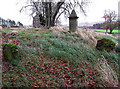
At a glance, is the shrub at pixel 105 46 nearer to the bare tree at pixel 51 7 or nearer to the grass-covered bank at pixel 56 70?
the grass-covered bank at pixel 56 70

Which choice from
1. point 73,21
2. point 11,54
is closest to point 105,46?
point 73,21

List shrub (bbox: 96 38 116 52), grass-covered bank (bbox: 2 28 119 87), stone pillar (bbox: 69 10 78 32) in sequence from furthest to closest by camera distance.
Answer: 1. stone pillar (bbox: 69 10 78 32)
2. shrub (bbox: 96 38 116 52)
3. grass-covered bank (bbox: 2 28 119 87)

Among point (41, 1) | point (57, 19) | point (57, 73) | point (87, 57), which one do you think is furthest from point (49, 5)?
point (57, 73)

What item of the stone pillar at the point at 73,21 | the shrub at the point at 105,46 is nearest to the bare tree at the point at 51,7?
the stone pillar at the point at 73,21

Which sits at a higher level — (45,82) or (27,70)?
(27,70)

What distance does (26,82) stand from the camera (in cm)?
324

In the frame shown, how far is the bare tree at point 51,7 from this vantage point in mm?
11164

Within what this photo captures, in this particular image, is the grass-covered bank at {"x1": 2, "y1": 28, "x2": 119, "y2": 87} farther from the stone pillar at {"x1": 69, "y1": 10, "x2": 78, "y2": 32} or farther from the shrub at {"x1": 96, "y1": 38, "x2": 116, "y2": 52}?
the stone pillar at {"x1": 69, "y1": 10, "x2": 78, "y2": 32}

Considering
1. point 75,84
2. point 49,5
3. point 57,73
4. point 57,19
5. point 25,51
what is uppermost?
point 49,5

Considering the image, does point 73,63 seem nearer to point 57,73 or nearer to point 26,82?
point 57,73

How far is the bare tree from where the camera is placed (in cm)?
1116

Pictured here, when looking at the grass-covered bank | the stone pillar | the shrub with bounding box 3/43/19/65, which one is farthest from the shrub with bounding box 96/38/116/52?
the shrub with bounding box 3/43/19/65

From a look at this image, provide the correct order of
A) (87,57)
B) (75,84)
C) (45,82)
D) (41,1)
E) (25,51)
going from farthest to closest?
(41,1) < (87,57) < (25,51) < (75,84) < (45,82)

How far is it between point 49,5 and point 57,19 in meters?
1.99
